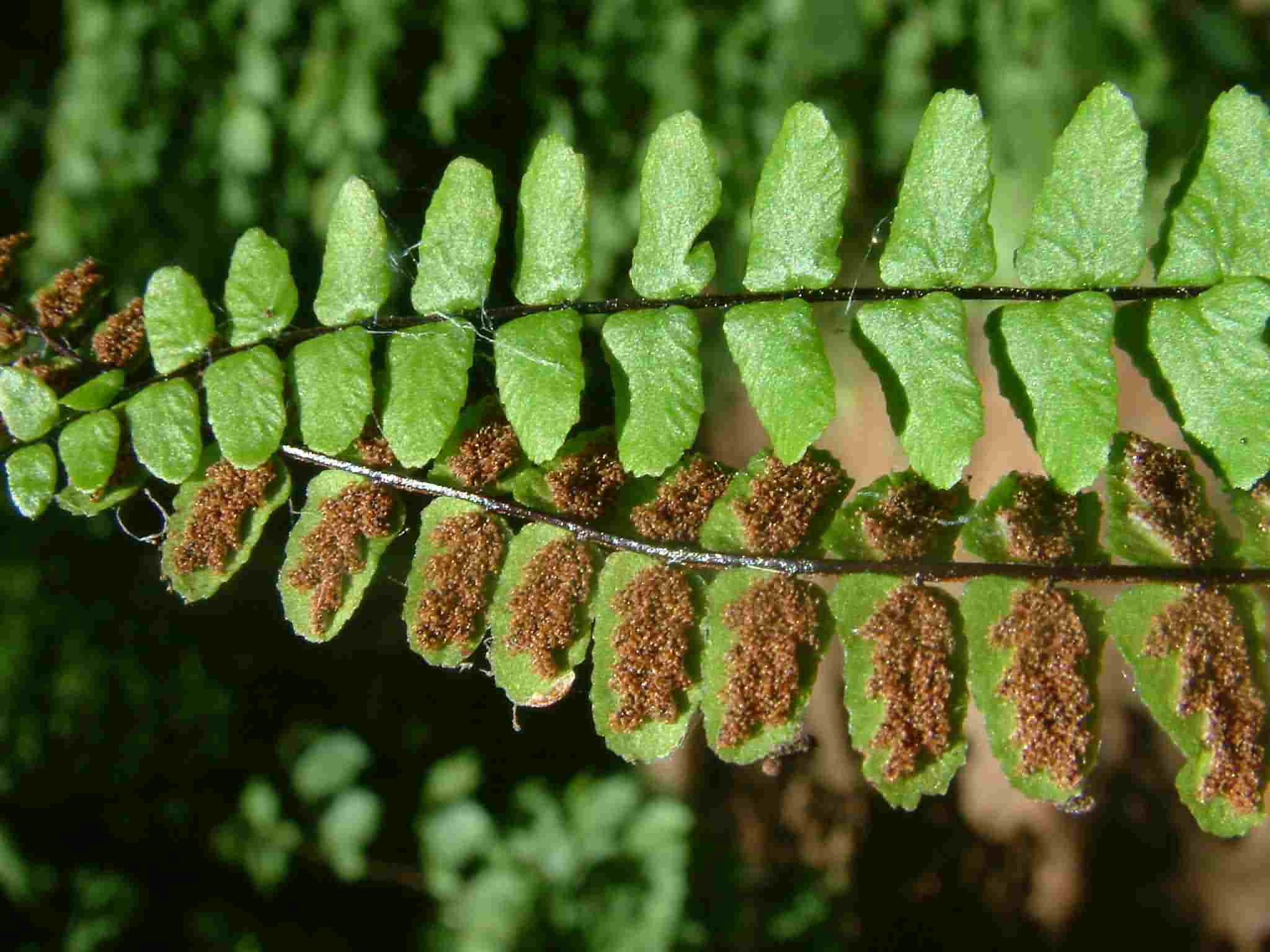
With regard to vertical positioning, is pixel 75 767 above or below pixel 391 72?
below

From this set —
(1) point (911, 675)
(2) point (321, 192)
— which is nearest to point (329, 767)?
(2) point (321, 192)

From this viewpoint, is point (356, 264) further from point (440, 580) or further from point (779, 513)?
point (779, 513)

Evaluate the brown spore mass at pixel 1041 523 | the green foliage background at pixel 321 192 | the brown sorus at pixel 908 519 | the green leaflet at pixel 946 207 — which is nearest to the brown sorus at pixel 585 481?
the brown sorus at pixel 908 519

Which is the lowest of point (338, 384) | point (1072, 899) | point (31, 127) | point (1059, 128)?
point (1072, 899)

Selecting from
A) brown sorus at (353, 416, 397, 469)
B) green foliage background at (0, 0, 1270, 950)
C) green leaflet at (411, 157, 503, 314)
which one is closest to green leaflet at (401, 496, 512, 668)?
brown sorus at (353, 416, 397, 469)

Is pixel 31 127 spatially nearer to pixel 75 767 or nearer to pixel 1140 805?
pixel 75 767

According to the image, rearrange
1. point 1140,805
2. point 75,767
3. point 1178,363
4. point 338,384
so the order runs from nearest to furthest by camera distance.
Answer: point 1178,363 → point 338,384 → point 75,767 → point 1140,805

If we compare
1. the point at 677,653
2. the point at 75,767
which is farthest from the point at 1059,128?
the point at 75,767
